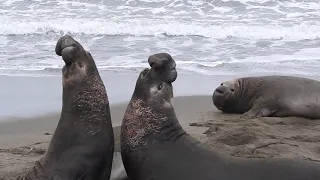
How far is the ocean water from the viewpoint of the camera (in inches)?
418

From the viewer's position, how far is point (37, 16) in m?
17.1

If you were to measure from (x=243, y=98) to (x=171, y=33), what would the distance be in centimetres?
722

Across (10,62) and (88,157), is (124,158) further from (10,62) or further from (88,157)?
(10,62)

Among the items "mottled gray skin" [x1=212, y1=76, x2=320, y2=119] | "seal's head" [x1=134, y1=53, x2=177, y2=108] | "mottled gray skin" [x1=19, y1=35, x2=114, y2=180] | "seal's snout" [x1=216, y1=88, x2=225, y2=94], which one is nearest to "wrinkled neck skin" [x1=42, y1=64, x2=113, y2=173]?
"mottled gray skin" [x1=19, y1=35, x2=114, y2=180]

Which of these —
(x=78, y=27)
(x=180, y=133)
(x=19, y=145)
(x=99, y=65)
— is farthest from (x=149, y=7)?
(x=180, y=133)

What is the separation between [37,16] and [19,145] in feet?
38.8

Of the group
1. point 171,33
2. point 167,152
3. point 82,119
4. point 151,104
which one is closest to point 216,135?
point 151,104

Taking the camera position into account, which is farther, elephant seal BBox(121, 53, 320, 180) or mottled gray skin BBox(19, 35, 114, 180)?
mottled gray skin BBox(19, 35, 114, 180)

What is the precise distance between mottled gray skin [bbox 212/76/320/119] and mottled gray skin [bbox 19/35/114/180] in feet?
12.4

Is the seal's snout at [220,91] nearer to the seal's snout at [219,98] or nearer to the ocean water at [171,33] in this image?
the seal's snout at [219,98]

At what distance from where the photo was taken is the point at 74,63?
158 inches

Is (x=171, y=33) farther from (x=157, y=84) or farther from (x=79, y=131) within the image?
(x=79, y=131)

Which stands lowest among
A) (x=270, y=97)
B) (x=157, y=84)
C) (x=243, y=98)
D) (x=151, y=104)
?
(x=243, y=98)

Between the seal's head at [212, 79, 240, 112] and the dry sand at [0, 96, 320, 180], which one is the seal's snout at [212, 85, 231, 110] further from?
the dry sand at [0, 96, 320, 180]
